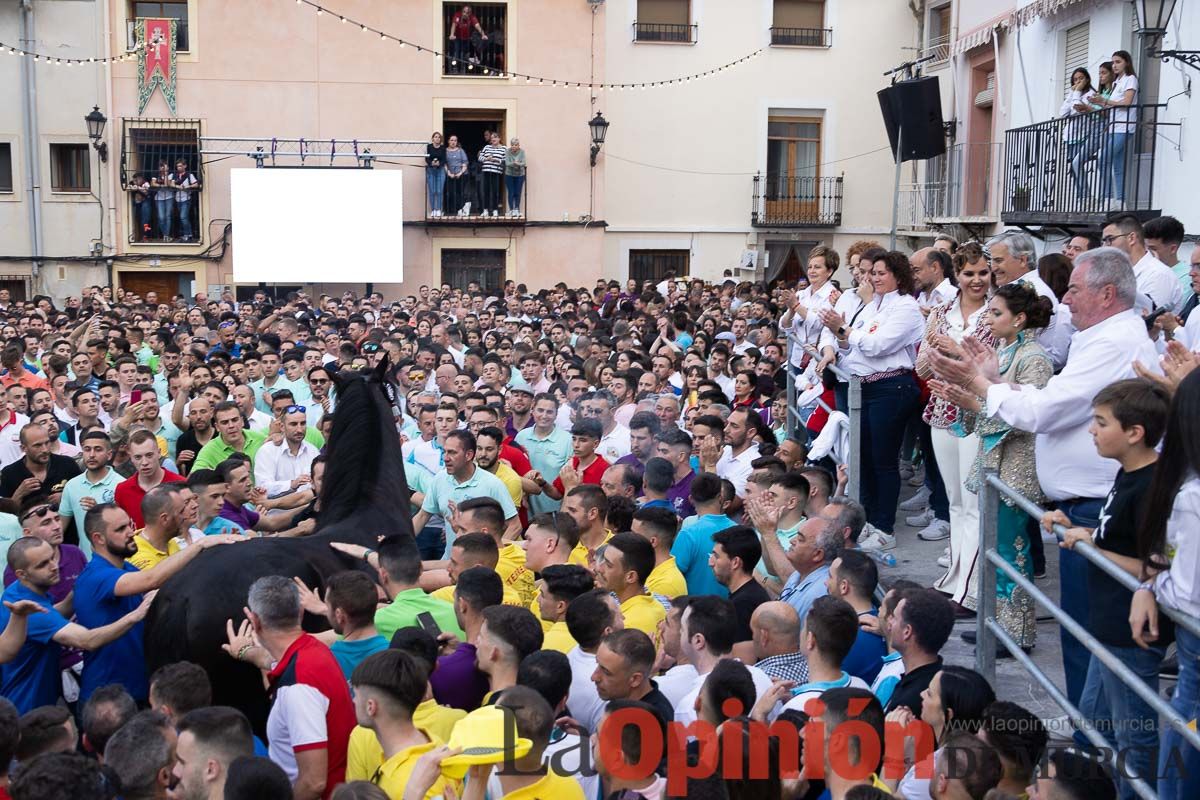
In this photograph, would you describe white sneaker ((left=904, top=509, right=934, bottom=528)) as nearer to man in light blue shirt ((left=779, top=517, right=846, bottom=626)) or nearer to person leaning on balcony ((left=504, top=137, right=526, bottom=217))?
man in light blue shirt ((left=779, top=517, right=846, bottom=626))

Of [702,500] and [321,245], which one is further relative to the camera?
[321,245]

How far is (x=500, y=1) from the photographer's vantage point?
25.1m

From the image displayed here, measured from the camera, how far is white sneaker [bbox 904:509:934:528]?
→ 28.6 feet

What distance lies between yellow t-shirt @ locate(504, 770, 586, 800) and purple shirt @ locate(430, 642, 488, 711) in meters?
1.07

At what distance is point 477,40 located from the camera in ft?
82.7

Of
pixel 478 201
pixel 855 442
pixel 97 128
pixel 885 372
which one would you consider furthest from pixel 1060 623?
pixel 97 128

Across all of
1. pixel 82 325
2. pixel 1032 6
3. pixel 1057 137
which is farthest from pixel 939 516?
pixel 1032 6

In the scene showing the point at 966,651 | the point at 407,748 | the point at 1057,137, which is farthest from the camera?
the point at 1057,137

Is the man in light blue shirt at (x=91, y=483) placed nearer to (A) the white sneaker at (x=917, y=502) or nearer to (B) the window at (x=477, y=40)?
(A) the white sneaker at (x=917, y=502)

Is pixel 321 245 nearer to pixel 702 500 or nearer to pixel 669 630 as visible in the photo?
pixel 702 500

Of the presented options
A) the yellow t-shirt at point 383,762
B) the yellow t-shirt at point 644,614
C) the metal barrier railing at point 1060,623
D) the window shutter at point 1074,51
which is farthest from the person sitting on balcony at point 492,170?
the yellow t-shirt at point 383,762

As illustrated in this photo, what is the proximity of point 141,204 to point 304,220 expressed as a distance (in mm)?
→ 3237

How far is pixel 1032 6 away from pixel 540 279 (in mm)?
11160

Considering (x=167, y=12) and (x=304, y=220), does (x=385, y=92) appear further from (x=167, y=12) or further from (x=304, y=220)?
(x=167, y=12)
